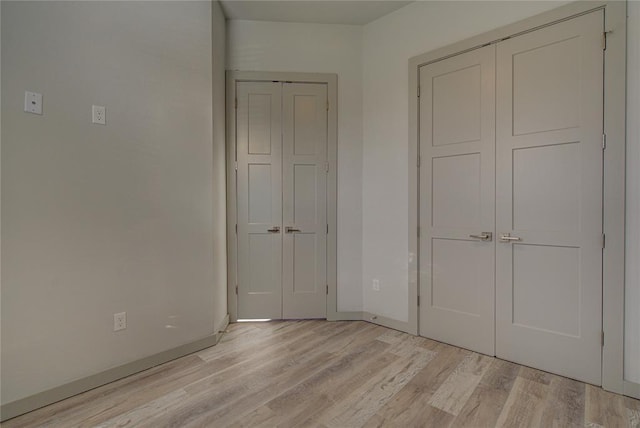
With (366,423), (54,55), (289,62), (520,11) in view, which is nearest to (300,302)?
(366,423)

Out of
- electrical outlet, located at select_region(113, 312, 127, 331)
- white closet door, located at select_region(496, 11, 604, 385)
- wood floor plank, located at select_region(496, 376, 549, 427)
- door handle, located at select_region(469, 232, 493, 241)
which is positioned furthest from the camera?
door handle, located at select_region(469, 232, 493, 241)

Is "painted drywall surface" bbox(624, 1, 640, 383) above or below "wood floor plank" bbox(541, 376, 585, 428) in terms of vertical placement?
above

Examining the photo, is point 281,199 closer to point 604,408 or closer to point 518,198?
point 518,198

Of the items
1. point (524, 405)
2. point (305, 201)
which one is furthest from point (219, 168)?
point (524, 405)

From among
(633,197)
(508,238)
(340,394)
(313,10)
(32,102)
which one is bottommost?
(340,394)

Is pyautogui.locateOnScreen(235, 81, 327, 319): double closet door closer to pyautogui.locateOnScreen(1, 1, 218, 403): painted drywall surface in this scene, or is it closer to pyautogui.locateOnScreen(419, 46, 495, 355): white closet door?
pyautogui.locateOnScreen(1, 1, 218, 403): painted drywall surface

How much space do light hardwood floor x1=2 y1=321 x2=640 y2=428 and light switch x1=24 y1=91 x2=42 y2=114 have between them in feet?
5.55

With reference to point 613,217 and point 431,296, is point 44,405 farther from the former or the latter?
point 613,217

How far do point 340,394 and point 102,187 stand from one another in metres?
2.00

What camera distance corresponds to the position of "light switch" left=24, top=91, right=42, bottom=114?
1.64 metres

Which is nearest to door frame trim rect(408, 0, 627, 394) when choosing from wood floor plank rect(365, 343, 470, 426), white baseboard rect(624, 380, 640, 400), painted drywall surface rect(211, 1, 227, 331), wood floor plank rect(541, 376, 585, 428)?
white baseboard rect(624, 380, 640, 400)

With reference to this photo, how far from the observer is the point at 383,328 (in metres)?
2.81

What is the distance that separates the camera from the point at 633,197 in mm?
1735

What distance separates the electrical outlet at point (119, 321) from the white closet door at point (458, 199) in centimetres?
232
